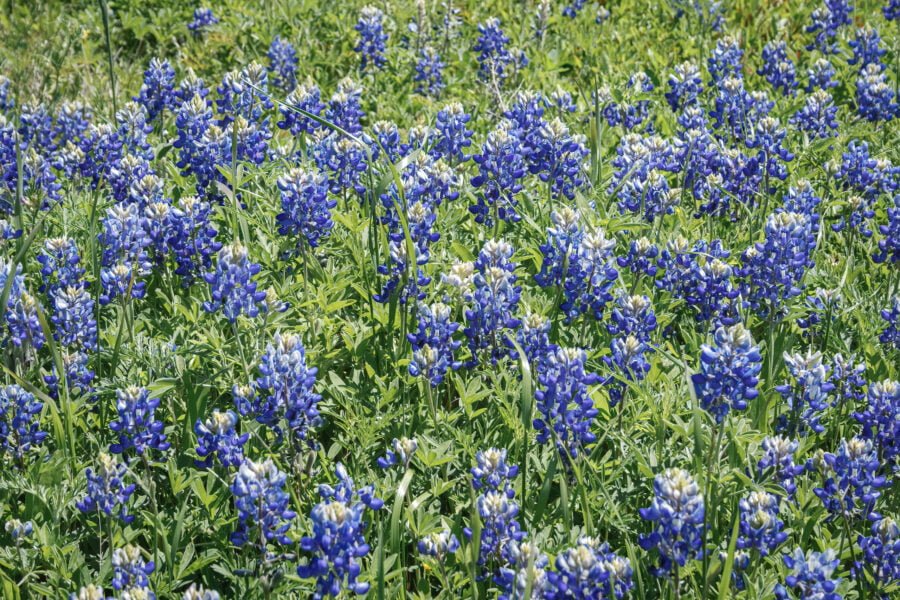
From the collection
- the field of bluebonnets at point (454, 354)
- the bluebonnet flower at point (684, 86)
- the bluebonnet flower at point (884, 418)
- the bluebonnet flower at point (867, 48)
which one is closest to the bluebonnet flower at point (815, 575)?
the field of bluebonnets at point (454, 354)

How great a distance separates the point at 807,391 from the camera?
3549 mm

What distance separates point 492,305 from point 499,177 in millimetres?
1076

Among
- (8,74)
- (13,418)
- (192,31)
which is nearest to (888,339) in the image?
(13,418)

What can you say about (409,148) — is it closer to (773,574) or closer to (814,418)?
(814,418)

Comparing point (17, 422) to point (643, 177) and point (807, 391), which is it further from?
point (643, 177)

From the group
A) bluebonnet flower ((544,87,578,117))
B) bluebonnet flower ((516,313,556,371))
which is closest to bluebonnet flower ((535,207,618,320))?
bluebonnet flower ((516,313,556,371))

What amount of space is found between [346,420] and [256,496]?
890mm

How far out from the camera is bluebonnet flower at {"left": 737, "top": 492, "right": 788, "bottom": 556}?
3.00 m

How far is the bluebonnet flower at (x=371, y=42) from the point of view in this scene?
6629 millimetres

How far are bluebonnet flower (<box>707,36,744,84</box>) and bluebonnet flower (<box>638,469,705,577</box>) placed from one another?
397 centimetres

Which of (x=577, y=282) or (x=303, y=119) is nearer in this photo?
(x=577, y=282)

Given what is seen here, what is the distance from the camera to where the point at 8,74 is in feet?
23.3

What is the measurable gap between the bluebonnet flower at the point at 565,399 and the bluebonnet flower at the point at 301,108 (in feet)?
8.02

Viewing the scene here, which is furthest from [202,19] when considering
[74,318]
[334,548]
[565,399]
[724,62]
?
[334,548]
